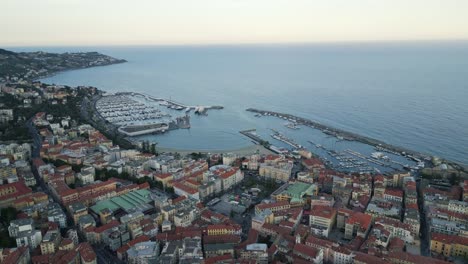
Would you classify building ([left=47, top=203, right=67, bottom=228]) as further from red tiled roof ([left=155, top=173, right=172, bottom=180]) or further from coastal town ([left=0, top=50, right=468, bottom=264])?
red tiled roof ([left=155, top=173, right=172, bottom=180])

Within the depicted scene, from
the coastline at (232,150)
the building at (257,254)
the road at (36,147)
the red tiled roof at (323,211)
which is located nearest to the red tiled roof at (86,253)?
the building at (257,254)

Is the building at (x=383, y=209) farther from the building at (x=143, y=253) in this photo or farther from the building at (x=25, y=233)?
the building at (x=25, y=233)

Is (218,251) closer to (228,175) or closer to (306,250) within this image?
(306,250)

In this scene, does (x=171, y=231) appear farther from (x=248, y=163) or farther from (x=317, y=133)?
(x=317, y=133)

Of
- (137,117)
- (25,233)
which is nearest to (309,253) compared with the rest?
(25,233)

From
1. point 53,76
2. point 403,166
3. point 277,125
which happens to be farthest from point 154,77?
point 403,166

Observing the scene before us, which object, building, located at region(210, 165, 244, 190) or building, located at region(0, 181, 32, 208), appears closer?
building, located at region(0, 181, 32, 208)

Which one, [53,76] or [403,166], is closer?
[403,166]

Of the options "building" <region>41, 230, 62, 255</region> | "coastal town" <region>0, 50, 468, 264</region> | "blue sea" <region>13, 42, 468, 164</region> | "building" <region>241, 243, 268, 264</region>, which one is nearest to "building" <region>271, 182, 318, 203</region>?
"coastal town" <region>0, 50, 468, 264</region>
